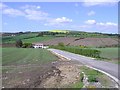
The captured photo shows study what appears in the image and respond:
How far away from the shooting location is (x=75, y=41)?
142875 millimetres

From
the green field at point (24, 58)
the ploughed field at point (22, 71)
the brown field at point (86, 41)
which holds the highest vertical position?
the ploughed field at point (22, 71)

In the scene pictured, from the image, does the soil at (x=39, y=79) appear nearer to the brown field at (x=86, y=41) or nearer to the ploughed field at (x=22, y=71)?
the ploughed field at (x=22, y=71)

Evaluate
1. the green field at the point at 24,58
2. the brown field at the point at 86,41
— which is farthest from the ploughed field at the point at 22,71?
the brown field at the point at 86,41

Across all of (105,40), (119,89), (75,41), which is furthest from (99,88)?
(75,41)

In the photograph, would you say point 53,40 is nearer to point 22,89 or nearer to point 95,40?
point 95,40

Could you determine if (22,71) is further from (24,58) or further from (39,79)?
(24,58)

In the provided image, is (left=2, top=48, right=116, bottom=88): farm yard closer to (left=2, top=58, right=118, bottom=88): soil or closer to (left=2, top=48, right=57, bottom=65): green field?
(left=2, top=58, right=118, bottom=88): soil

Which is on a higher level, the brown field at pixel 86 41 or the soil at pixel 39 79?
the soil at pixel 39 79

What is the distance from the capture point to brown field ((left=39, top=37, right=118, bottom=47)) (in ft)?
413

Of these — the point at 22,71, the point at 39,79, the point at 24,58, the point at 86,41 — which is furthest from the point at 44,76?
the point at 86,41

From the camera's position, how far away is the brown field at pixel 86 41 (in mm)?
125850

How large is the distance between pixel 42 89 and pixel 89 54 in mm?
52408

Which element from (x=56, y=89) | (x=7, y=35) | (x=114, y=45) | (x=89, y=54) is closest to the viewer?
(x=56, y=89)

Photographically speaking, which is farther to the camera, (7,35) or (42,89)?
(7,35)
